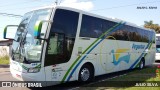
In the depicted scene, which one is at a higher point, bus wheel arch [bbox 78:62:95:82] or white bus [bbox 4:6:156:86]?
white bus [bbox 4:6:156:86]

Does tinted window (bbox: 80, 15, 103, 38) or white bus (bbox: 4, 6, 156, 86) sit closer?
white bus (bbox: 4, 6, 156, 86)

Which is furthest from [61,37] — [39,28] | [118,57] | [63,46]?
[118,57]

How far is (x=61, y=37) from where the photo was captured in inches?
373

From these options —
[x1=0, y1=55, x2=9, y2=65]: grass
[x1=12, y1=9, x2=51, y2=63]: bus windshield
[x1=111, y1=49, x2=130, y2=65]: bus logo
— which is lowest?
[x1=0, y1=55, x2=9, y2=65]: grass

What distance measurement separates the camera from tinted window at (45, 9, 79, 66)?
9.08m

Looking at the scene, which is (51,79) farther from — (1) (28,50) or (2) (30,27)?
(2) (30,27)

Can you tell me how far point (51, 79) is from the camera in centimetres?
907

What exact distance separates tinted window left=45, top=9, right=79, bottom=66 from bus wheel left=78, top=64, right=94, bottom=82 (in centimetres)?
124

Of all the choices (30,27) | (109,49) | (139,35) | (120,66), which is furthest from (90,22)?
(139,35)

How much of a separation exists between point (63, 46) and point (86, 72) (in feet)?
6.63

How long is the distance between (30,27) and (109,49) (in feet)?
15.8

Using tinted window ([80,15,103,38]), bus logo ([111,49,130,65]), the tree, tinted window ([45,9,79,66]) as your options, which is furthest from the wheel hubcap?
the tree

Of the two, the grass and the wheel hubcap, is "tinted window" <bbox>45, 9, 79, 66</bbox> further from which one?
the grass

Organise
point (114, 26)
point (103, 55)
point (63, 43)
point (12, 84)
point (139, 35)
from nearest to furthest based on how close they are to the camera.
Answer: point (63, 43) → point (12, 84) → point (103, 55) → point (114, 26) → point (139, 35)
